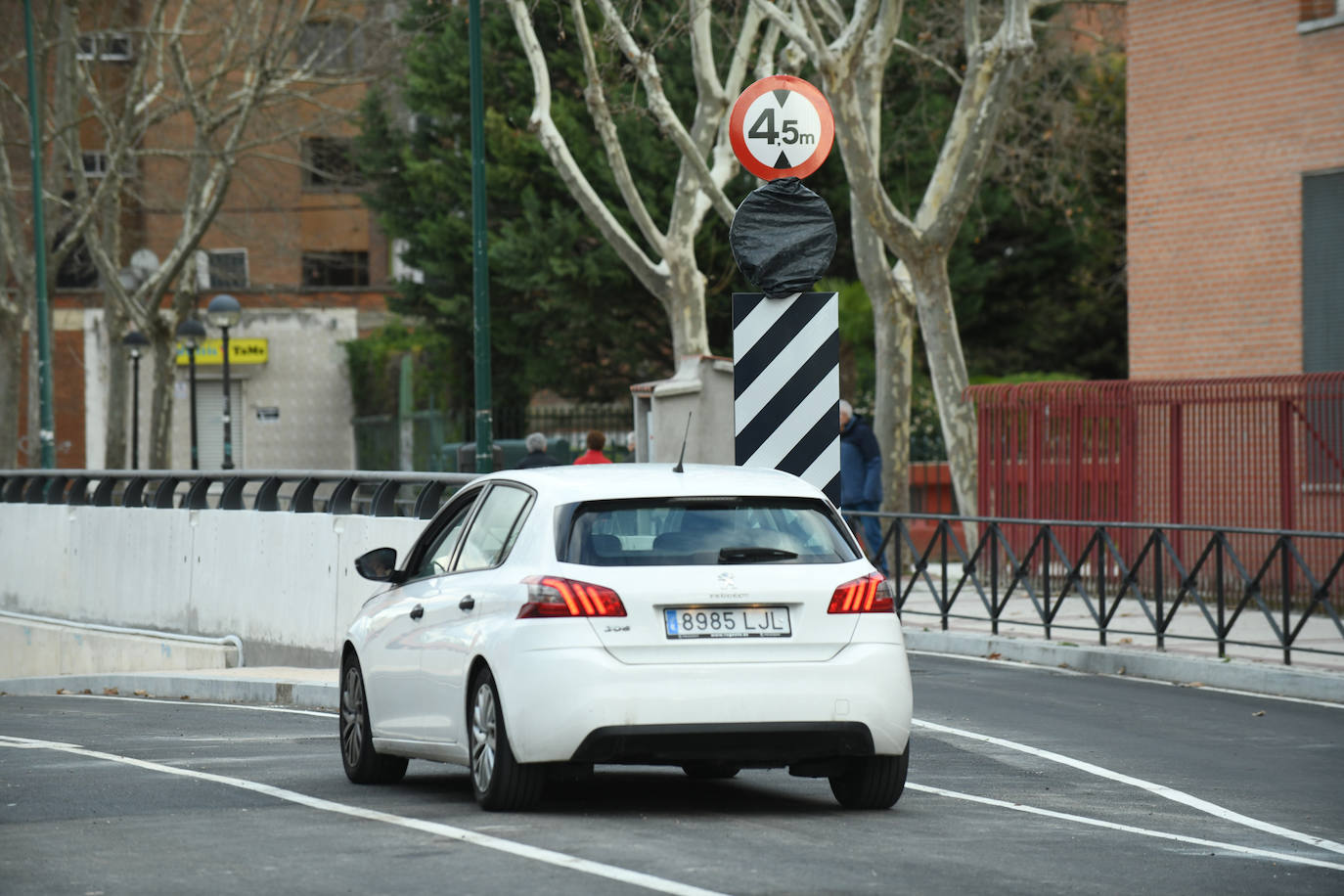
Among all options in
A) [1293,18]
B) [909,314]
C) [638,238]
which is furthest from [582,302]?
[1293,18]

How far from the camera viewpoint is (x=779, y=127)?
11.4 meters

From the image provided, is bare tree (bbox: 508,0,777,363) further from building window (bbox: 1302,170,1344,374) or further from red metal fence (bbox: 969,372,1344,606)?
building window (bbox: 1302,170,1344,374)

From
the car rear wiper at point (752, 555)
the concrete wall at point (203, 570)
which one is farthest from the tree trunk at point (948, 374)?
the car rear wiper at point (752, 555)

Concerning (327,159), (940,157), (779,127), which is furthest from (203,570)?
(327,159)

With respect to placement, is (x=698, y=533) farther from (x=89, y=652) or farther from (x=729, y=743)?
(x=89, y=652)

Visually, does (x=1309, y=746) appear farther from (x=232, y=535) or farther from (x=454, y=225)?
(x=454, y=225)

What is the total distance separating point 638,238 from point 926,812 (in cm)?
3122

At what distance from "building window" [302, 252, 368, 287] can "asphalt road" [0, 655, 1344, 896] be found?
47426 mm

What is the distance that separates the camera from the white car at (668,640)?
7.99 m

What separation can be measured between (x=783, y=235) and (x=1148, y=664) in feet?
20.2

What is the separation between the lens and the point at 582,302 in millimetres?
39469

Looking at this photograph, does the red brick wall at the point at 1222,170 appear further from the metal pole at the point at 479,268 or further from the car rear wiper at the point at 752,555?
the car rear wiper at the point at 752,555

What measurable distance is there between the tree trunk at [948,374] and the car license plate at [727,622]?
16660mm

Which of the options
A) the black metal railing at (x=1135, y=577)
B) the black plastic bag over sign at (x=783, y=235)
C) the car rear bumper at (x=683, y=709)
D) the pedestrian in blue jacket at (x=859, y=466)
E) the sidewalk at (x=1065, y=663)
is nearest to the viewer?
the car rear bumper at (x=683, y=709)
